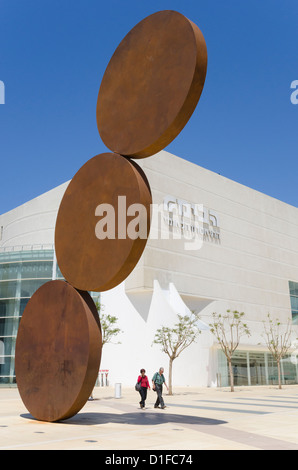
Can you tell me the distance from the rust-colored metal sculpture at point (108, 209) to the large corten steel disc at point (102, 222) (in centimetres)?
2

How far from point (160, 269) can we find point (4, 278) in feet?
38.9

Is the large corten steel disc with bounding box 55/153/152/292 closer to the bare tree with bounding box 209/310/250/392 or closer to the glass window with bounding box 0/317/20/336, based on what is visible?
the bare tree with bounding box 209/310/250/392

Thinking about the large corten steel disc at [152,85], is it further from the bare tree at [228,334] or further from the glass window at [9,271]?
the glass window at [9,271]

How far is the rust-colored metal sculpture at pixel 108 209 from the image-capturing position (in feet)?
29.1

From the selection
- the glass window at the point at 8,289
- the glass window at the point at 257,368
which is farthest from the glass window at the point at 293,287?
the glass window at the point at 8,289

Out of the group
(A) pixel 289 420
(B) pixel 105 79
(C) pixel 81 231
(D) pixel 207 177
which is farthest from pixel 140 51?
(D) pixel 207 177

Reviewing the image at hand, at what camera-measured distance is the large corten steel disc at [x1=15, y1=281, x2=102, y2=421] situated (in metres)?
9.53

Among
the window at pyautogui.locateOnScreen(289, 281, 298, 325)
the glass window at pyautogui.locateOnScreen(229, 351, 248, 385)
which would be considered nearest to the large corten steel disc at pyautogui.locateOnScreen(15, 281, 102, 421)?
the glass window at pyautogui.locateOnScreen(229, 351, 248, 385)

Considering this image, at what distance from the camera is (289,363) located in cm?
4112

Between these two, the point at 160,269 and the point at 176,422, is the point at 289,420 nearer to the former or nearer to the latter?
the point at 176,422

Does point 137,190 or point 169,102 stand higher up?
point 169,102

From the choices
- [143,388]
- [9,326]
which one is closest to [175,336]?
[9,326]

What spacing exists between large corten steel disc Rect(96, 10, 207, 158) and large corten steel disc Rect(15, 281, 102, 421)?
363 cm

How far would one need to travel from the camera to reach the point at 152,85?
9.30 metres
